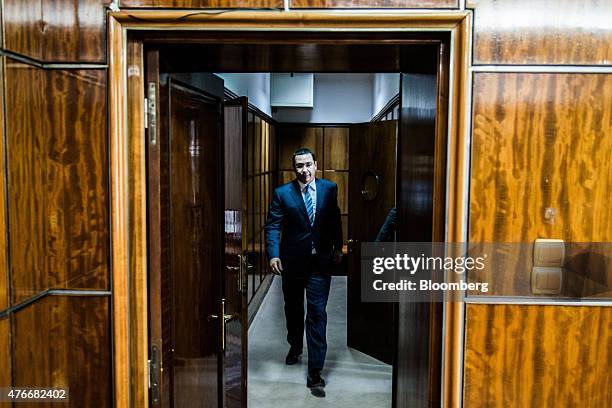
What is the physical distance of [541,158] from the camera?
4.64 ft

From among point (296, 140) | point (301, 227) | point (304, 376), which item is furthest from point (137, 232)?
point (296, 140)

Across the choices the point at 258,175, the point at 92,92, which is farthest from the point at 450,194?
the point at 258,175

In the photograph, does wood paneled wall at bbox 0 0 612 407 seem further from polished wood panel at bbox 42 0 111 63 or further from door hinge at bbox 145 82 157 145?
door hinge at bbox 145 82 157 145

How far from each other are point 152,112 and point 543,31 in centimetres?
112

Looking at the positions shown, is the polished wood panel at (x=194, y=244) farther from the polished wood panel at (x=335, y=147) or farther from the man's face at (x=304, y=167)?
the polished wood panel at (x=335, y=147)

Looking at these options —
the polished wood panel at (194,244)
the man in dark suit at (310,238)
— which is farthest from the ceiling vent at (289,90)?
the polished wood panel at (194,244)

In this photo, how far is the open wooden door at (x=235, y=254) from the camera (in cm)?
244

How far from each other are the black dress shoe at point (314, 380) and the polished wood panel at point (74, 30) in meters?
2.65

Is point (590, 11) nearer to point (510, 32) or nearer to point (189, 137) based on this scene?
point (510, 32)

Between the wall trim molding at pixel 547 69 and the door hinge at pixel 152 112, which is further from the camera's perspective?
the door hinge at pixel 152 112

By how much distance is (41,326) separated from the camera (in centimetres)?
144

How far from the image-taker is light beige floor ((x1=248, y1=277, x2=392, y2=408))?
3.27 metres

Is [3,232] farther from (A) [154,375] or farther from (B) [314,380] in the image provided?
(B) [314,380]

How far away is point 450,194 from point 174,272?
3.12 feet
